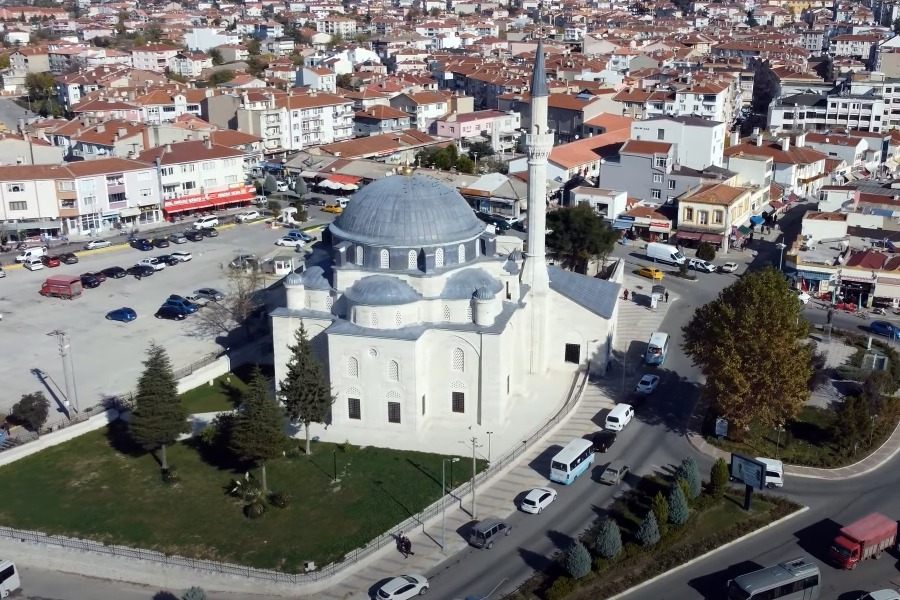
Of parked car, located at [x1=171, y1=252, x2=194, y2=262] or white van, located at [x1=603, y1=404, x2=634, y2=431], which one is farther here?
parked car, located at [x1=171, y1=252, x2=194, y2=262]

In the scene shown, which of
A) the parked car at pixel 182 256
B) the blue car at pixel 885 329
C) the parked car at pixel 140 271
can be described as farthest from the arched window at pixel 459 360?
the parked car at pixel 182 256

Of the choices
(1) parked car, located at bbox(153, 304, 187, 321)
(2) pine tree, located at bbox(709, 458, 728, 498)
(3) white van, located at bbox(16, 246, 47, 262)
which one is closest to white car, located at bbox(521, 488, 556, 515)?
(2) pine tree, located at bbox(709, 458, 728, 498)

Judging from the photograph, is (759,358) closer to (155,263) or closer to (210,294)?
(210,294)

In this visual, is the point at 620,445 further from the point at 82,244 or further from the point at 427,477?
the point at 82,244

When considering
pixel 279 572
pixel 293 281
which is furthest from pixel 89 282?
pixel 279 572

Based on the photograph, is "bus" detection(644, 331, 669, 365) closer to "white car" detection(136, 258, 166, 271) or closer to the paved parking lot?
the paved parking lot

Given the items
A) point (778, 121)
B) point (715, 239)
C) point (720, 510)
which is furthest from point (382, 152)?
point (720, 510)
